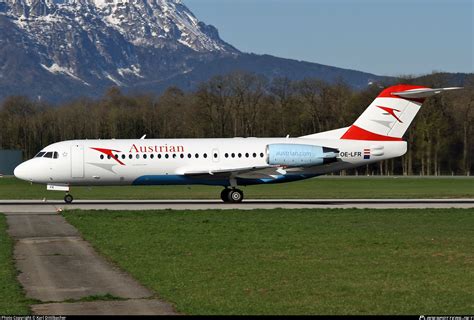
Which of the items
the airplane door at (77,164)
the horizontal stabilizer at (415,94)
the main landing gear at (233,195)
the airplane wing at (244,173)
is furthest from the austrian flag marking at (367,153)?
the airplane door at (77,164)

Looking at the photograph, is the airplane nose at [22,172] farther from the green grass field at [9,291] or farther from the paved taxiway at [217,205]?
the green grass field at [9,291]

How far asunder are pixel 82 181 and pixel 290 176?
10318mm

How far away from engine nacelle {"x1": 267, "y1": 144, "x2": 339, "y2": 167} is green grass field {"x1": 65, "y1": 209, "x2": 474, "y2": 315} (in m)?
7.16

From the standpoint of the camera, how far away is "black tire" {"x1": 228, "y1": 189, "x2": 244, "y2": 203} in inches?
1764

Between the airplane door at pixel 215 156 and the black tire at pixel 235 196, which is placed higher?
the airplane door at pixel 215 156

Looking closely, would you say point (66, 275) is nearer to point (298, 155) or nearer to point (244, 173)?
point (244, 173)

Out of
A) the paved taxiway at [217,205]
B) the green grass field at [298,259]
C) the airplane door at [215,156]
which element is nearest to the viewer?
the green grass field at [298,259]

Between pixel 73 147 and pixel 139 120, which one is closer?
pixel 73 147

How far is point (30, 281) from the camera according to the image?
18828 mm

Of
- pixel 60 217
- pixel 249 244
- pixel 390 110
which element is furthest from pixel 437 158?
pixel 249 244

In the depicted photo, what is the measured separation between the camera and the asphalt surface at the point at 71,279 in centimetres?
1569

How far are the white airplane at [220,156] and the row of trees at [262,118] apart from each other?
5996 cm

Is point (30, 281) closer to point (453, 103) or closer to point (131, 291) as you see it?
point (131, 291)

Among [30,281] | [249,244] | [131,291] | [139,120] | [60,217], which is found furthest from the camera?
[139,120]
